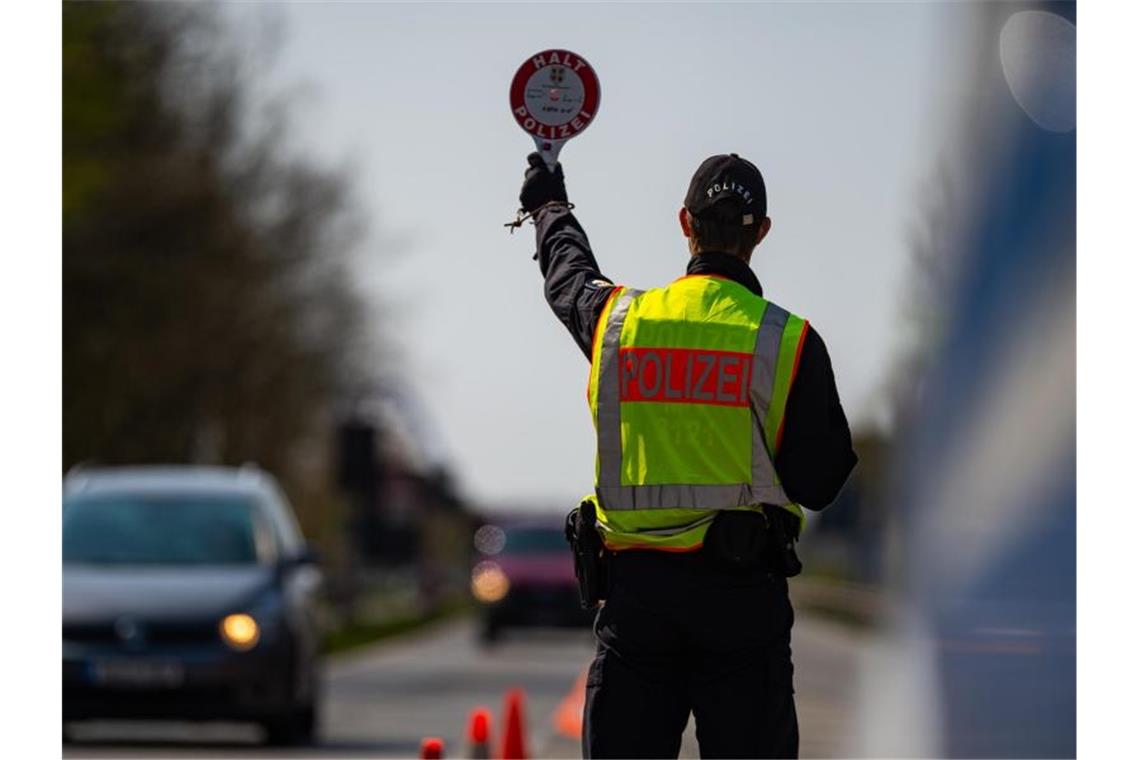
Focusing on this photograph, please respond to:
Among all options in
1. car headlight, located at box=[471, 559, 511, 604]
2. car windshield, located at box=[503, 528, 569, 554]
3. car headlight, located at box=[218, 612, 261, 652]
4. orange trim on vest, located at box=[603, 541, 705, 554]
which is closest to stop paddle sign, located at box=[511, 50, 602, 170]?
orange trim on vest, located at box=[603, 541, 705, 554]

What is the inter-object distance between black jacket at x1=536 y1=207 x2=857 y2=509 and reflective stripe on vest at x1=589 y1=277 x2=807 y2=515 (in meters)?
0.03

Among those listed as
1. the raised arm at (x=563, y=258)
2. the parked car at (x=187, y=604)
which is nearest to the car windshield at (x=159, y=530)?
the parked car at (x=187, y=604)

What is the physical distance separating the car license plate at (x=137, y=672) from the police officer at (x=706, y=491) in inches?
370

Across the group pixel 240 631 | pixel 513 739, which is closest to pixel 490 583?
pixel 240 631

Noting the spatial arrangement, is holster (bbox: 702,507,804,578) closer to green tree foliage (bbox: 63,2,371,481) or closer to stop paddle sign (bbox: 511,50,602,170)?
stop paddle sign (bbox: 511,50,602,170)

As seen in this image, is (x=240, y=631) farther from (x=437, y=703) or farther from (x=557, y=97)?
(x=557, y=97)

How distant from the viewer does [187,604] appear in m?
15.5

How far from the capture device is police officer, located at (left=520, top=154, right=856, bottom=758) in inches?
230

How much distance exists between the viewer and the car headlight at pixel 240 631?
15445 millimetres

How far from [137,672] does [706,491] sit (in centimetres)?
963

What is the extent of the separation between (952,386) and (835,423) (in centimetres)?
73
